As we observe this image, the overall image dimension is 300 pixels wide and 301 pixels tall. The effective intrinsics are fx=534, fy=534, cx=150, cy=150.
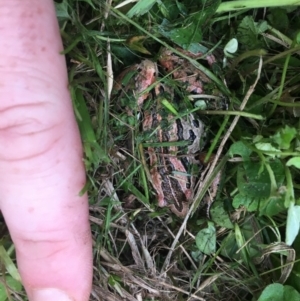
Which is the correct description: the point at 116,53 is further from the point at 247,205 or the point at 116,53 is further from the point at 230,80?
the point at 247,205

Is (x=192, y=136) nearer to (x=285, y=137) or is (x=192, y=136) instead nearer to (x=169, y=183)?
(x=169, y=183)

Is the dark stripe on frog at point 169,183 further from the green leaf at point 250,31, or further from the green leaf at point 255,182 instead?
the green leaf at point 250,31

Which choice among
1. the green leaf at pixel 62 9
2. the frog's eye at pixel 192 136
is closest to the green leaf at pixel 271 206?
the frog's eye at pixel 192 136

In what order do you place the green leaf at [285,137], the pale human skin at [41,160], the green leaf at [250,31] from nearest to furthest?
the pale human skin at [41,160]
the green leaf at [285,137]
the green leaf at [250,31]

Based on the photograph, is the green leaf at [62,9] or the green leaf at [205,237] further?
the green leaf at [205,237]

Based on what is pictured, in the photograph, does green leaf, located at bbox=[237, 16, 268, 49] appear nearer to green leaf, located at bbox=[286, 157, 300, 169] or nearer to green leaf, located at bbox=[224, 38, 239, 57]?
green leaf, located at bbox=[224, 38, 239, 57]

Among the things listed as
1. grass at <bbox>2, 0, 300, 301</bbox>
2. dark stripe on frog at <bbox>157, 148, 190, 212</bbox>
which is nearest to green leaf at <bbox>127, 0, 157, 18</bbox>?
grass at <bbox>2, 0, 300, 301</bbox>
